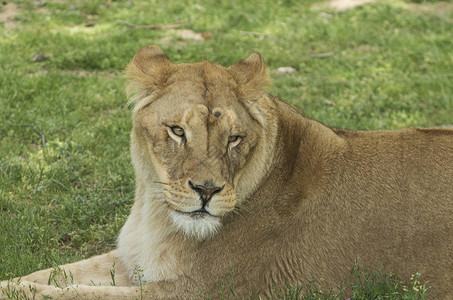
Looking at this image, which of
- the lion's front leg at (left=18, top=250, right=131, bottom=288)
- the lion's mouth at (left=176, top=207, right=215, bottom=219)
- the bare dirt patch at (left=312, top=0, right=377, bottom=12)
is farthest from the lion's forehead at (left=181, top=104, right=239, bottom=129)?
the bare dirt patch at (left=312, top=0, right=377, bottom=12)

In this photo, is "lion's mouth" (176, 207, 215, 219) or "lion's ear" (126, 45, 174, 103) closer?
"lion's mouth" (176, 207, 215, 219)

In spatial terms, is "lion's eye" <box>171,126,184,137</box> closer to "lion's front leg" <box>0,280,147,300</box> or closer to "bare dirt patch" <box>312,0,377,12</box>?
"lion's front leg" <box>0,280,147,300</box>

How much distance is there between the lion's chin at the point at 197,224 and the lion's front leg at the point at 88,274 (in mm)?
672

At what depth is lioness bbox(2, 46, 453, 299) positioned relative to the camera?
3441 mm

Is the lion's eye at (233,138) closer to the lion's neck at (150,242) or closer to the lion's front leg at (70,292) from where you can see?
the lion's neck at (150,242)

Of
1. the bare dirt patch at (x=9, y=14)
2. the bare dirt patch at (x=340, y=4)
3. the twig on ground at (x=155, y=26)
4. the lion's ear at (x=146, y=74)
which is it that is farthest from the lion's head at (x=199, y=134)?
the bare dirt patch at (x=340, y=4)

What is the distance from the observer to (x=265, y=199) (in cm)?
370

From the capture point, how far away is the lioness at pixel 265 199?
3.44 meters

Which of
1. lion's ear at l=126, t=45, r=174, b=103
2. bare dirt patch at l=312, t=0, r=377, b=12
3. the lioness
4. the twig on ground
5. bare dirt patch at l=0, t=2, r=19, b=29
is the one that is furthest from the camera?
bare dirt patch at l=312, t=0, r=377, b=12

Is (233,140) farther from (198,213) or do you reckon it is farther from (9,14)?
(9,14)

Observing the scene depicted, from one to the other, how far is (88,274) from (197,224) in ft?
3.62

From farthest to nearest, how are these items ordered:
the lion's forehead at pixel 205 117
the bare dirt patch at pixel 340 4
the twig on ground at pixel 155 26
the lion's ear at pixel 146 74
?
1. the bare dirt patch at pixel 340 4
2. the twig on ground at pixel 155 26
3. the lion's ear at pixel 146 74
4. the lion's forehead at pixel 205 117

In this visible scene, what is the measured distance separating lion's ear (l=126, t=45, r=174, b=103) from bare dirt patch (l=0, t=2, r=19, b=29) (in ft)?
18.5

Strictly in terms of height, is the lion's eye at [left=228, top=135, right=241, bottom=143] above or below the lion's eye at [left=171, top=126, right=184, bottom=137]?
below
